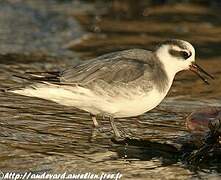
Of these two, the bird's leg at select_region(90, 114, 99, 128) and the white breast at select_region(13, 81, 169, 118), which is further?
the bird's leg at select_region(90, 114, 99, 128)

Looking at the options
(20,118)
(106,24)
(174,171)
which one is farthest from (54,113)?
(106,24)

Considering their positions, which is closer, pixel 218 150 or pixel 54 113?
pixel 218 150

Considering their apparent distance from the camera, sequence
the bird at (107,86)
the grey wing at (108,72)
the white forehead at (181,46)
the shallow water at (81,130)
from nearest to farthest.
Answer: the shallow water at (81,130) < the bird at (107,86) < the grey wing at (108,72) < the white forehead at (181,46)

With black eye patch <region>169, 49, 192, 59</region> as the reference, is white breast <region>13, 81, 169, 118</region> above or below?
below

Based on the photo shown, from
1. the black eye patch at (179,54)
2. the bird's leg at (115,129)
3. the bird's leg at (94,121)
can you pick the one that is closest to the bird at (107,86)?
the bird's leg at (115,129)

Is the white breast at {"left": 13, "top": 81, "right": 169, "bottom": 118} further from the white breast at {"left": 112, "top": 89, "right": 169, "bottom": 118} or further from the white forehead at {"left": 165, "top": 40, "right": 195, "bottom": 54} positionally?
the white forehead at {"left": 165, "top": 40, "right": 195, "bottom": 54}

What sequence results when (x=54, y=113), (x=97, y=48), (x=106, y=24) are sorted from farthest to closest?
(x=106, y=24)
(x=97, y=48)
(x=54, y=113)

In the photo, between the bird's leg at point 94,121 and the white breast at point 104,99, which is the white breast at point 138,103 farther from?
the bird's leg at point 94,121

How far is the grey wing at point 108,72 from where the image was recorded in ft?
30.0

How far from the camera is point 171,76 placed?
9586 millimetres

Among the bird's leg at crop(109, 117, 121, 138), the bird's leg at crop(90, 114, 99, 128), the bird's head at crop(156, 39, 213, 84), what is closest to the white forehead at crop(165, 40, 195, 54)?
the bird's head at crop(156, 39, 213, 84)

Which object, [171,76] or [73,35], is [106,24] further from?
[171,76]

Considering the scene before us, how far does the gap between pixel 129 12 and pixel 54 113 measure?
10593 mm

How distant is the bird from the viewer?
9031 millimetres
